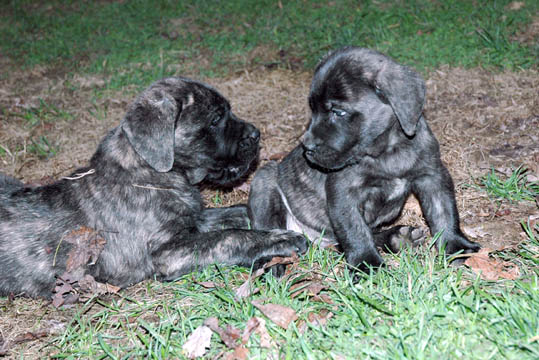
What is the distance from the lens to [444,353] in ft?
9.60

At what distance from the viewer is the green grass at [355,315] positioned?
9.86 ft

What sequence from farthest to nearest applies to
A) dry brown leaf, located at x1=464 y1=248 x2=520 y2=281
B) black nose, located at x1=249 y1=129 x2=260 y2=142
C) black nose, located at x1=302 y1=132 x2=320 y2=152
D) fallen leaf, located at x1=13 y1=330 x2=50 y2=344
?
black nose, located at x1=249 y1=129 x2=260 y2=142, black nose, located at x1=302 y1=132 x2=320 y2=152, fallen leaf, located at x1=13 y1=330 x2=50 y2=344, dry brown leaf, located at x1=464 y1=248 x2=520 y2=281

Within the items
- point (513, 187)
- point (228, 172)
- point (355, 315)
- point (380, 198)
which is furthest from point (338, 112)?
point (513, 187)

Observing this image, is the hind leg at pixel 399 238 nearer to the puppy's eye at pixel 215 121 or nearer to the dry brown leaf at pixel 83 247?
the puppy's eye at pixel 215 121

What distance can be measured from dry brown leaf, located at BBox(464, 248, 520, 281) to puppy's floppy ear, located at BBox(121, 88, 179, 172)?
235 cm

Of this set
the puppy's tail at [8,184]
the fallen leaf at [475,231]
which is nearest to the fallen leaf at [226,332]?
the fallen leaf at [475,231]

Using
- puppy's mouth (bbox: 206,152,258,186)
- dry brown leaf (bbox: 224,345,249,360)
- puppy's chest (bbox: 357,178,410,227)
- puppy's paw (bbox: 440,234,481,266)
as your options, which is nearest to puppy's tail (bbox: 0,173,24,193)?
puppy's mouth (bbox: 206,152,258,186)

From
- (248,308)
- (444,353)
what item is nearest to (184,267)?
(248,308)

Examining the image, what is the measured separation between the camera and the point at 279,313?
11.6 ft

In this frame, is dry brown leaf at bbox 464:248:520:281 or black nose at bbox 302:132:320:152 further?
black nose at bbox 302:132:320:152

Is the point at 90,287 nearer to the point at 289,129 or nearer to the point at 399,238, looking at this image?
the point at 399,238

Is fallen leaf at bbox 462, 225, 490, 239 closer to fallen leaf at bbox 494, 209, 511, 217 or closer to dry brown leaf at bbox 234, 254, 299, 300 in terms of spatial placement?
fallen leaf at bbox 494, 209, 511, 217

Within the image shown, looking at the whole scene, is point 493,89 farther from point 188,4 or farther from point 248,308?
point 188,4

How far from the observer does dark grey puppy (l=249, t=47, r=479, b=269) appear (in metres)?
3.99
